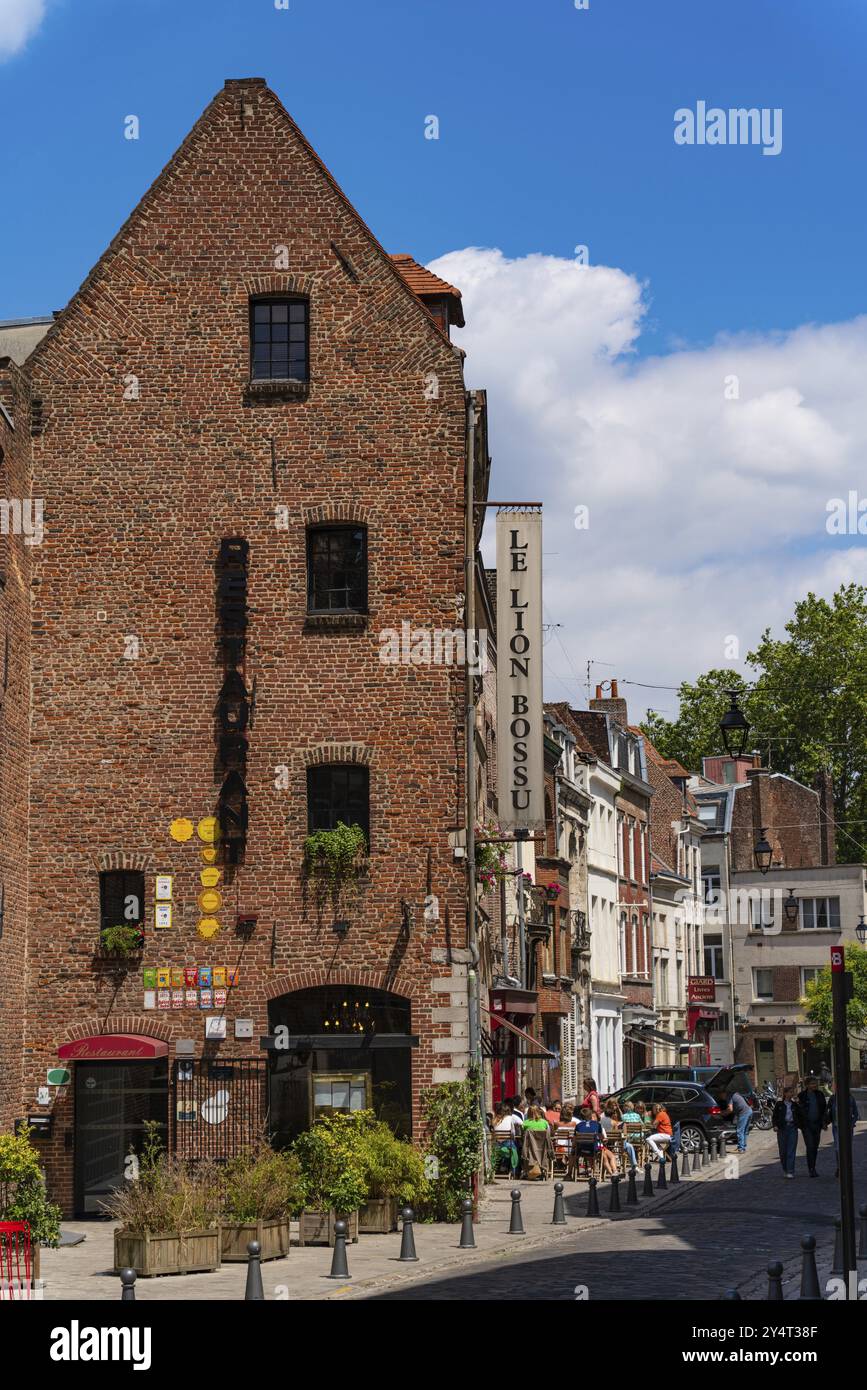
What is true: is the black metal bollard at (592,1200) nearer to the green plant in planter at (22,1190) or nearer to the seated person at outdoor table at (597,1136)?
the seated person at outdoor table at (597,1136)

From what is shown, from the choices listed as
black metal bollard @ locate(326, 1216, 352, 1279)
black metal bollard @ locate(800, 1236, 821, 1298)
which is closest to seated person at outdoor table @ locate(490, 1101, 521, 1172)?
black metal bollard @ locate(326, 1216, 352, 1279)

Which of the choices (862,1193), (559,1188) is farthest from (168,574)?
(862,1193)

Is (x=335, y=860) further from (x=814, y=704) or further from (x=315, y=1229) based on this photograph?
(x=814, y=704)

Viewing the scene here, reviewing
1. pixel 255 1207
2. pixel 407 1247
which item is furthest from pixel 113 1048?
pixel 407 1247

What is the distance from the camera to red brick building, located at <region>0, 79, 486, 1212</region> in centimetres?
2692

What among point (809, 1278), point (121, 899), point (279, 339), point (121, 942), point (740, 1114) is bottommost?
point (740, 1114)

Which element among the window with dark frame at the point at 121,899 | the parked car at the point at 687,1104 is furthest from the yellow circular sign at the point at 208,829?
the parked car at the point at 687,1104

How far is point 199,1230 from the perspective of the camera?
63.1ft

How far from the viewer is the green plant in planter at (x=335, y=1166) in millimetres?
23141

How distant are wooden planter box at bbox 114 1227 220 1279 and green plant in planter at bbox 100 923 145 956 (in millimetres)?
8301

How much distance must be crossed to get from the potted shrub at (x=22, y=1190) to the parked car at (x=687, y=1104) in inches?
896

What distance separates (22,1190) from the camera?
20.2 metres

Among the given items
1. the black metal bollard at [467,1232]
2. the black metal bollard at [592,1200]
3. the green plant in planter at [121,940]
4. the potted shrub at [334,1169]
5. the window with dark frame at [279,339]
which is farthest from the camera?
the window with dark frame at [279,339]

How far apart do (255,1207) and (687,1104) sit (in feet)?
74.5
